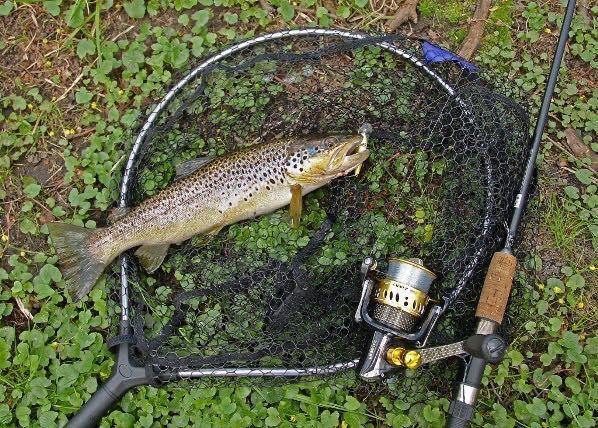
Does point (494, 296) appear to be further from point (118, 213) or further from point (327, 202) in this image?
point (118, 213)

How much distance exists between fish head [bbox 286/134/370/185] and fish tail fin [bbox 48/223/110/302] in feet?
3.63

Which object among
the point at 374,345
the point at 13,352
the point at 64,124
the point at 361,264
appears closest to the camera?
the point at 374,345

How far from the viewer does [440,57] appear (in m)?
3.59

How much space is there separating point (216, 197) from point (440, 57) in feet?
4.57

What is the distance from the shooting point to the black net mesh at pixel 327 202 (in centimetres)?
342

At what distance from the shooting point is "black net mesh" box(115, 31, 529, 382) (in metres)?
3.42

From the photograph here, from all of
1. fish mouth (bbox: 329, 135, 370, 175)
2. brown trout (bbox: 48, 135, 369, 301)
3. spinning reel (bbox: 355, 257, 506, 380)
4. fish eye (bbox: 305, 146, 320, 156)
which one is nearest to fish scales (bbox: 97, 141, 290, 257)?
brown trout (bbox: 48, 135, 369, 301)

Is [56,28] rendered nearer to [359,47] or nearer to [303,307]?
[359,47]

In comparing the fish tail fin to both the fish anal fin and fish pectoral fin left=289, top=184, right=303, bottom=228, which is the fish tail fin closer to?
the fish anal fin

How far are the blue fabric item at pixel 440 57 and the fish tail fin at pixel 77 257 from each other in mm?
1988

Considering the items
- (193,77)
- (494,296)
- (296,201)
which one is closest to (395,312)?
(494,296)

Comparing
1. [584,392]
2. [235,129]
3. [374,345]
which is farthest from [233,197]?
[584,392]

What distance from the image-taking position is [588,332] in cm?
358

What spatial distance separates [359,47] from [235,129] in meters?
0.81
